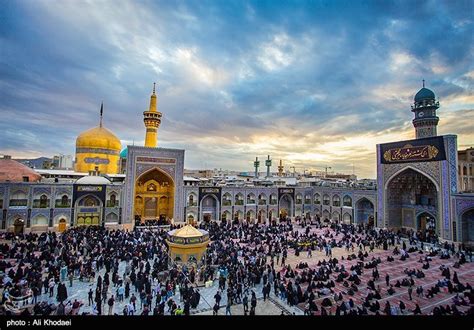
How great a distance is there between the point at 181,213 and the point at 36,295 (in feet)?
59.1

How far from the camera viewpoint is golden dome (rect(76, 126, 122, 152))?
99.6ft

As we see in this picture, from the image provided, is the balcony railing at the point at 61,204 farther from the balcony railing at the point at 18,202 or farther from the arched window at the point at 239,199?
the arched window at the point at 239,199

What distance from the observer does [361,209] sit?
29.1 meters

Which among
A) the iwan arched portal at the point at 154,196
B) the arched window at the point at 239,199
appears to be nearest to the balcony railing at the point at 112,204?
the iwan arched portal at the point at 154,196

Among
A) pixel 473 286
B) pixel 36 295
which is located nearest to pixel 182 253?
pixel 36 295

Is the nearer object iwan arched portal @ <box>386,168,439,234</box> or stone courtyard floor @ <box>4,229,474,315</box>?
stone courtyard floor @ <box>4,229,474,315</box>

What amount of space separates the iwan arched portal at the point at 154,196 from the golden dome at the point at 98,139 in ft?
22.1

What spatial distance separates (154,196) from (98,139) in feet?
31.4

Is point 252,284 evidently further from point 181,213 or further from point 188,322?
point 181,213

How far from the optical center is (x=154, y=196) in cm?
2909

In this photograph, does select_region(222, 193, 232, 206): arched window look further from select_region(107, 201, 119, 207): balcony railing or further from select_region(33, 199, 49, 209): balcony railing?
select_region(33, 199, 49, 209): balcony railing

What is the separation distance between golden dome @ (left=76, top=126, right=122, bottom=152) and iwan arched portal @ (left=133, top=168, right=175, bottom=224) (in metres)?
6.73

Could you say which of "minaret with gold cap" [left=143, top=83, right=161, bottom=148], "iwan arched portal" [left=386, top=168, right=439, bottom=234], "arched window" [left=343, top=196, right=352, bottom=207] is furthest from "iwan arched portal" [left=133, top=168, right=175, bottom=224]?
"iwan arched portal" [left=386, top=168, right=439, bottom=234]

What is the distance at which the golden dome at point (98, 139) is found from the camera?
3034cm
